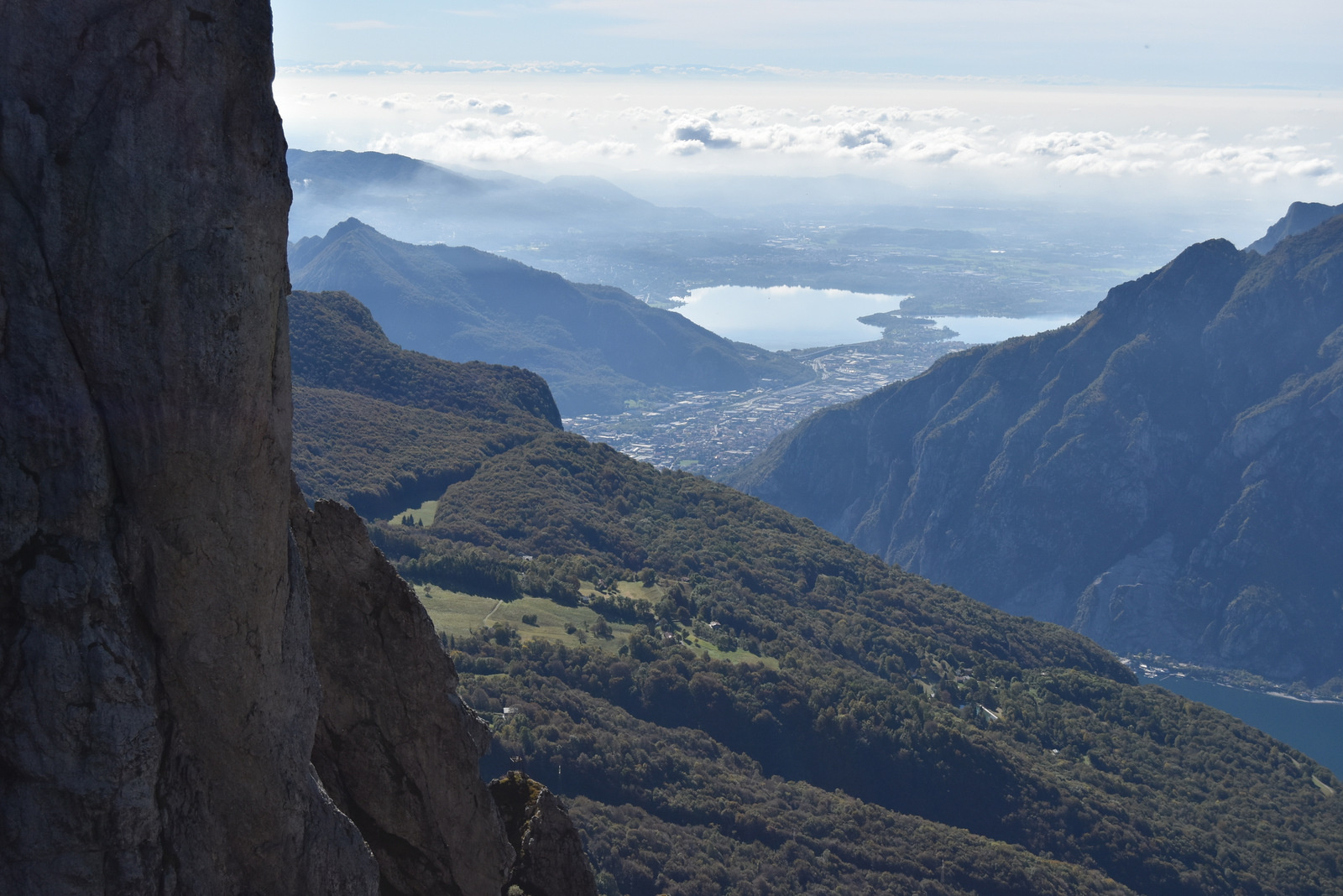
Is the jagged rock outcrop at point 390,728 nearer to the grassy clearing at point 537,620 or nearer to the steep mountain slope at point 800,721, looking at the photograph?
the steep mountain slope at point 800,721

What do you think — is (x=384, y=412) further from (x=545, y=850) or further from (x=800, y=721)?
(x=545, y=850)

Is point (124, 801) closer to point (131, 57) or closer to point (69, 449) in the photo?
point (69, 449)

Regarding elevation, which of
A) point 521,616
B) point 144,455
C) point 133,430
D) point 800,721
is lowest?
point 800,721

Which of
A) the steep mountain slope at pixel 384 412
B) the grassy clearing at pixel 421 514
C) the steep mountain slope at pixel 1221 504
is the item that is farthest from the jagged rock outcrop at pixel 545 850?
the steep mountain slope at pixel 1221 504

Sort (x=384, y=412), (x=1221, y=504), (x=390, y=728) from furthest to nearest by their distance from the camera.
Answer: (x=1221, y=504), (x=384, y=412), (x=390, y=728)

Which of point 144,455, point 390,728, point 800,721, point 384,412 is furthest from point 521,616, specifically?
point 144,455

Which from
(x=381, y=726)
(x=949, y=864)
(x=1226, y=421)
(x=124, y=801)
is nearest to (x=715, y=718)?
(x=949, y=864)
